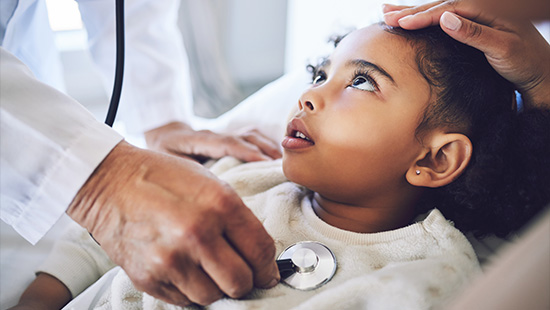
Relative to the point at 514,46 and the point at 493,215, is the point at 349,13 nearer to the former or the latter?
the point at 514,46

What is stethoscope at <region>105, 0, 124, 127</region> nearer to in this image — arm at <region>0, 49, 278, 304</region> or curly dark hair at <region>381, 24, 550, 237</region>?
arm at <region>0, 49, 278, 304</region>

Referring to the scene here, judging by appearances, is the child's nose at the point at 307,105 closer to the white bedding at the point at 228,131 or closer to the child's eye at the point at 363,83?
the child's eye at the point at 363,83

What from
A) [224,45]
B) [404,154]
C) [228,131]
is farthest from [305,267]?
[224,45]

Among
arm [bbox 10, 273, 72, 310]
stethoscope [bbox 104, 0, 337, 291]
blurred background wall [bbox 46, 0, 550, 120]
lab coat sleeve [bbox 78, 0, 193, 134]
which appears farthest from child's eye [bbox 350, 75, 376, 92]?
blurred background wall [bbox 46, 0, 550, 120]

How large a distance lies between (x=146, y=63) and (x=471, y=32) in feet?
3.14

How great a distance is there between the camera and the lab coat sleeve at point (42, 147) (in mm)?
637

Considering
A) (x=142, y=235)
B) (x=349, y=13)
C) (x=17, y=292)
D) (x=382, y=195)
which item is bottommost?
(x=17, y=292)

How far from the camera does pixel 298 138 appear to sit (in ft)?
3.03

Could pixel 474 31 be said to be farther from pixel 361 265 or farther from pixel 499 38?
pixel 361 265

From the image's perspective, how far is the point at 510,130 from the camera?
859mm

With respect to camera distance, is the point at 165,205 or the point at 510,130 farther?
the point at 510,130

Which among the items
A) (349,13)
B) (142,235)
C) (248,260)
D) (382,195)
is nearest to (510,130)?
(382,195)

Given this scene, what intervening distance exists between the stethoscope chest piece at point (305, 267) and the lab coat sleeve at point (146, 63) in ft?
2.45

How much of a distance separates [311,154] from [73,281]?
0.63m
